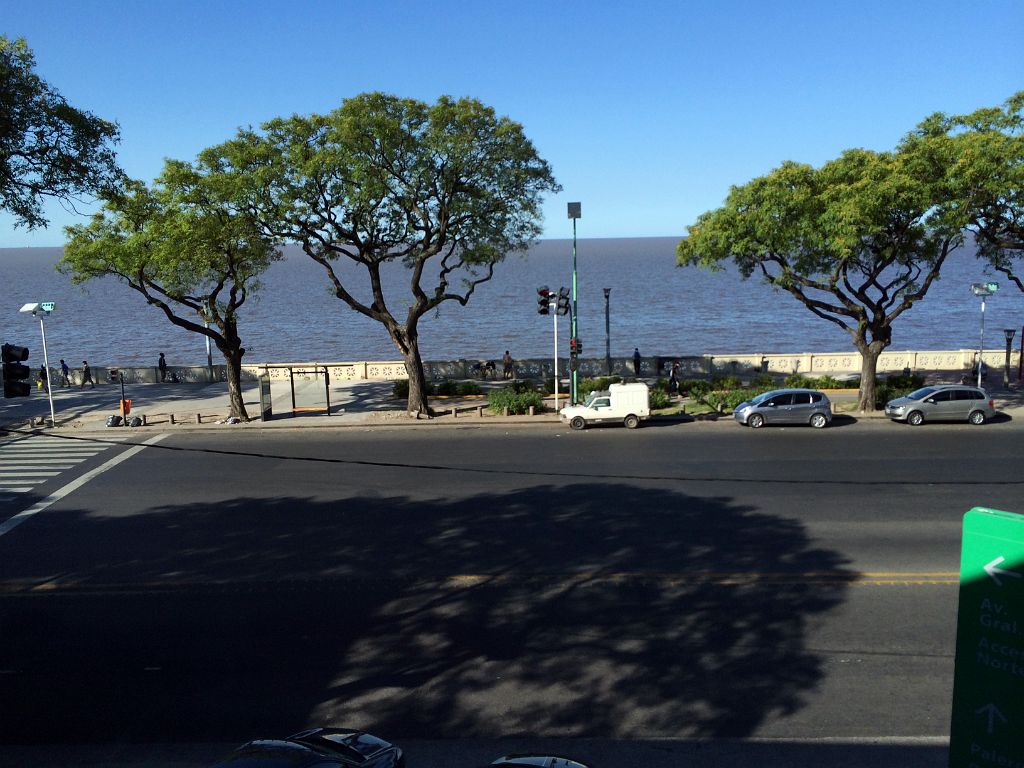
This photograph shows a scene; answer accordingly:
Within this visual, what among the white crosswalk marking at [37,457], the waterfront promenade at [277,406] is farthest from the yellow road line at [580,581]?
the waterfront promenade at [277,406]

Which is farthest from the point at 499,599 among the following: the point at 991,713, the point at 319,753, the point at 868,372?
the point at 868,372

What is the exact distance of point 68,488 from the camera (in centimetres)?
2073

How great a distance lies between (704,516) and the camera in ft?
55.4

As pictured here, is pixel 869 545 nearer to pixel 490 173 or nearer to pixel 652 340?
pixel 490 173

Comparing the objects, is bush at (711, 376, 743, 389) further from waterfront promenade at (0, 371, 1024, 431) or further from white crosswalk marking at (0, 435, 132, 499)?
white crosswalk marking at (0, 435, 132, 499)

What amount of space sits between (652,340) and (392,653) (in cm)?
6260

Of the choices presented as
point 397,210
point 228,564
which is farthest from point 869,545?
point 397,210

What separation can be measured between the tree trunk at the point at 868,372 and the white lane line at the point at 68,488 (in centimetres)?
2636

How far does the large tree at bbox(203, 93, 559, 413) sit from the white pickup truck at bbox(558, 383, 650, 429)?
24.1 ft

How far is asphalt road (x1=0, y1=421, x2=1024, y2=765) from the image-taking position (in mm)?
9594

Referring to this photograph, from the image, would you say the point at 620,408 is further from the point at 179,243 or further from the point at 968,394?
the point at 179,243

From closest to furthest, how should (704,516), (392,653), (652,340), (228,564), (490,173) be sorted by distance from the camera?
(392,653) < (228,564) < (704,516) < (490,173) < (652,340)

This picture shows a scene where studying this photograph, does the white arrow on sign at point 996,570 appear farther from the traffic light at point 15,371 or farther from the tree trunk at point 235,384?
the tree trunk at point 235,384

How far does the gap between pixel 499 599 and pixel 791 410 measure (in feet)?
58.4
